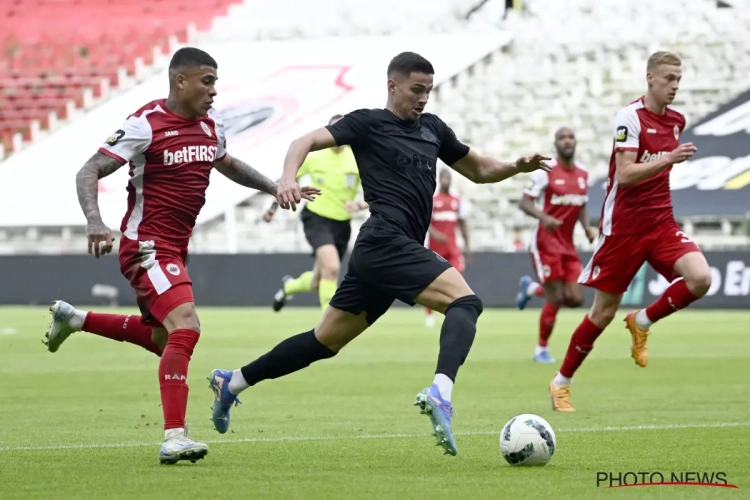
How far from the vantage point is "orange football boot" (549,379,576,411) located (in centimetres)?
944

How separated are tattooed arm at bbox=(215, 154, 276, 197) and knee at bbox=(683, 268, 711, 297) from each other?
10.7ft

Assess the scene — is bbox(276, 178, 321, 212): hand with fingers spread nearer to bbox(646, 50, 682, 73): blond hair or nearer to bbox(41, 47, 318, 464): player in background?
bbox(41, 47, 318, 464): player in background

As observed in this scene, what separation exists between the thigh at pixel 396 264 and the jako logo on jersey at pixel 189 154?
95 cm

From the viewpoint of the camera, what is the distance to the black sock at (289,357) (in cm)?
752

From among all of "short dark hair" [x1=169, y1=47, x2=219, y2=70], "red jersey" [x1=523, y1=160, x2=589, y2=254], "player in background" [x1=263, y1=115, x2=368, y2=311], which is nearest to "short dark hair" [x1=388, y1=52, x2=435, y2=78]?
"short dark hair" [x1=169, y1=47, x2=219, y2=70]

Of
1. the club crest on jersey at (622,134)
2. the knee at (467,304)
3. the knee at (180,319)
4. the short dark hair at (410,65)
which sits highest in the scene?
the short dark hair at (410,65)

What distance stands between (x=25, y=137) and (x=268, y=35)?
25.2 ft

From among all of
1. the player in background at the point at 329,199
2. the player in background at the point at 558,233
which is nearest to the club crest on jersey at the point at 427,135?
the player in background at the point at 558,233

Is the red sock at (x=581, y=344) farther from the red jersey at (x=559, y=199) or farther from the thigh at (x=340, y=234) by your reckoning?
the thigh at (x=340, y=234)

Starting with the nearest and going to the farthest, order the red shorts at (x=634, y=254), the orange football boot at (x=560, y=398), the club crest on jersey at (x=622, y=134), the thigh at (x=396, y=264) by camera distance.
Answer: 1. the thigh at (x=396, y=264)
2. the club crest on jersey at (x=622, y=134)
3. the orange football boot at (x=560, y=398)
4. the red shorts at (x=634, y=254)

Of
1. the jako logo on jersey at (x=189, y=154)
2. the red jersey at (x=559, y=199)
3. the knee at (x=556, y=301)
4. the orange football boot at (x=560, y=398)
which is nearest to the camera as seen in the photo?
the jako logo on jersey at (x=189, y=154)

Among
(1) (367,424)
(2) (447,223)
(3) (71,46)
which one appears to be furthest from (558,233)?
(3) (71,46)

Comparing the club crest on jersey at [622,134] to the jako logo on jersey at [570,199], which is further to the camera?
the jako logo on jersey at [570,199]

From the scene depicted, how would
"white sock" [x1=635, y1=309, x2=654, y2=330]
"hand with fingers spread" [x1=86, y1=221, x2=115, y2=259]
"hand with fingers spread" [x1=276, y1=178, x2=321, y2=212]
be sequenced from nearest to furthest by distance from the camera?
"hand with fingers spread" [x1=86, y1=221, x2=115, y2=259]
"hand with fingers spread" [x1=276, y1=178, x2=321, y2=212]
"white sock" [x1=635, y1=309, x2=654, y2=330]
